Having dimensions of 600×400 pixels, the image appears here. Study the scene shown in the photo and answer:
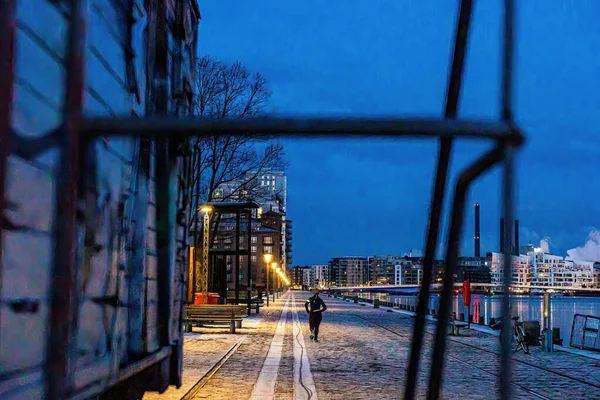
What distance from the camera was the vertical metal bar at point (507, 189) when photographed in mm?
1638

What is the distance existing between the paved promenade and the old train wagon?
3944 mm

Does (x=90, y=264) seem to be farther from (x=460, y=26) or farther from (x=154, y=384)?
(x=154, y=384)

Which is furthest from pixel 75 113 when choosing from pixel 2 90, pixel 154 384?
pixel 154 384

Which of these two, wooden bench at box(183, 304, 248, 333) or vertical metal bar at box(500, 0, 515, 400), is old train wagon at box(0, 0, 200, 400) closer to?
vertical metal bar at box(500, 0, 515, 400)

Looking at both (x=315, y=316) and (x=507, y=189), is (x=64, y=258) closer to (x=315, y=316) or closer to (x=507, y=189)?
(x=507, y=189)

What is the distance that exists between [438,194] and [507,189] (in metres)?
0.32

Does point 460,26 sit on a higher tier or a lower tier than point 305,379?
higher

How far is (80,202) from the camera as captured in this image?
2289mm

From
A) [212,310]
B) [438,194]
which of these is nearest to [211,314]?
[212,310]

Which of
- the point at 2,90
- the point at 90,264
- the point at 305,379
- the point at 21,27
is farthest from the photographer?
the point at 305,379

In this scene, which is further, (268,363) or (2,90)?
(268,363)

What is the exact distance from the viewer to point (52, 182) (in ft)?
8.54

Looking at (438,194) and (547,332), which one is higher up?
(438,194)

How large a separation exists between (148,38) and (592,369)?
1334 cm
